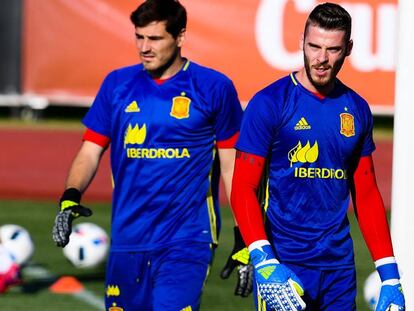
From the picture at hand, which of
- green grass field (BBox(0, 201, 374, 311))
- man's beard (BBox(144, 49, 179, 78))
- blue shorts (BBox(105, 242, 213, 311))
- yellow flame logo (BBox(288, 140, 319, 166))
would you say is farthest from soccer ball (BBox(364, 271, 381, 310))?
yellow flame logo (BBox(288, 140, 319, 166))

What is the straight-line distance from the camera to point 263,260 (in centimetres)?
639

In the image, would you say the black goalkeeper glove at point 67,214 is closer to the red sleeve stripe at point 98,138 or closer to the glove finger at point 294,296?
the red sleeve stripe at point 98,138

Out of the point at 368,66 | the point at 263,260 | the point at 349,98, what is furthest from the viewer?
the point at 368,66

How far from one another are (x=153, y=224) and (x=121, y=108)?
692mm

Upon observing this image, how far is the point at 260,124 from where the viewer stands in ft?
21.4

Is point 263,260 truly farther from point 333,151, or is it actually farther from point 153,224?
point 153,224

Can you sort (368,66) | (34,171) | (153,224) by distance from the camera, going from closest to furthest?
(153,224) < (34,171) < (368,66)

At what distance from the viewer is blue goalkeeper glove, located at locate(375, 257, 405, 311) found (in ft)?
21.8

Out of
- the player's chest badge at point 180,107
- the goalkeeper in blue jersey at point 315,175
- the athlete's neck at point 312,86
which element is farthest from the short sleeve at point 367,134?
the player's chest badge at point 180,107

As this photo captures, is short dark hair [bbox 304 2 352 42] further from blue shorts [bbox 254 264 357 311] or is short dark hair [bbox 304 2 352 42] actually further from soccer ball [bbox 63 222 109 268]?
soccer ball [bbox 63 222 109 268]

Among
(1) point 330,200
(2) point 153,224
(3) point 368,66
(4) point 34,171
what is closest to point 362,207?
(1) point 330,200

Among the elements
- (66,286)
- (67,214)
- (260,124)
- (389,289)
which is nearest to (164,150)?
(67,214)

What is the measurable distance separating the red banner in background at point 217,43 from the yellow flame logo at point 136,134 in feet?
47.9

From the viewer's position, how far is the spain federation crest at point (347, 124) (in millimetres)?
6711
